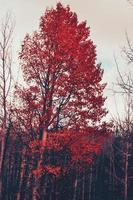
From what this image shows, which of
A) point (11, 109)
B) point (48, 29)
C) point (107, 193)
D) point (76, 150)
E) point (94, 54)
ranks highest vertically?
point (48, 29)

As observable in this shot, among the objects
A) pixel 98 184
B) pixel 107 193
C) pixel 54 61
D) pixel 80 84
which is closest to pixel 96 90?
pixel 80 84

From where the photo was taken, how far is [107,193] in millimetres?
50375

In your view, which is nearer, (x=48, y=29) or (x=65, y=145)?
(x=65, y=145)

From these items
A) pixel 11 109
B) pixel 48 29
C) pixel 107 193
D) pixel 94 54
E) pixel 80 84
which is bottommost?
pixel 107 193

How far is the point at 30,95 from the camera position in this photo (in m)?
16.5

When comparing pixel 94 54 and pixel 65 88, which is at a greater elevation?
pixel 94 54

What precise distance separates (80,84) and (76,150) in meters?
2.83

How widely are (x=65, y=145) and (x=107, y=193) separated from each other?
36.1 m

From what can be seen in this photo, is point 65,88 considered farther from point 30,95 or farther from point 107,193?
point 107,193

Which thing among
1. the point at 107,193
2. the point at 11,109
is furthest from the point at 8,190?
the point at 11,109

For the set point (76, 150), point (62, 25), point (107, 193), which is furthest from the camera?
point (107, 193)

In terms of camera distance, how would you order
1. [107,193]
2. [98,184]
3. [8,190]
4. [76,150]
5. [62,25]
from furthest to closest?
[98,184] → [107,193] → [8,190] → [62,25] → [76,150]

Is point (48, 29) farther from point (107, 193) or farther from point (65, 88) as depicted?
point (107, 193)

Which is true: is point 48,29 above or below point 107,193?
above
